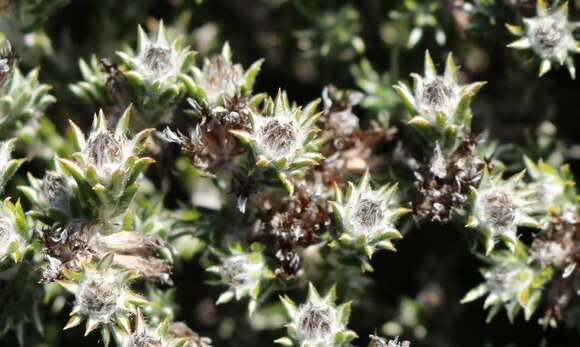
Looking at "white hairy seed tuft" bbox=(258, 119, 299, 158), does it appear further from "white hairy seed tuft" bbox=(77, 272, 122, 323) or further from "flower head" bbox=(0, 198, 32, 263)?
"flower head" bbox=(0, 198, 32, 263)

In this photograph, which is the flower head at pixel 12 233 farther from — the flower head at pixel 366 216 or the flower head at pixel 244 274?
the flower head at pixel 366 216

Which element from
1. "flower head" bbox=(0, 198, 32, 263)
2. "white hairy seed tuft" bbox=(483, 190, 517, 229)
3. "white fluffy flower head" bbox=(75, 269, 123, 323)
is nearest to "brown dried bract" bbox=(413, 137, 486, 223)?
"white hairy seed tuft" bbox=(483, 190, 517, 229)

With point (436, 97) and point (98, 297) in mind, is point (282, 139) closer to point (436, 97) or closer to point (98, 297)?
point (436, 97)

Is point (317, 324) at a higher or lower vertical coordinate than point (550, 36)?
lower

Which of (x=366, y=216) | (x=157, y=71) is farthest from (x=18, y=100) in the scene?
(x=366, y=216)

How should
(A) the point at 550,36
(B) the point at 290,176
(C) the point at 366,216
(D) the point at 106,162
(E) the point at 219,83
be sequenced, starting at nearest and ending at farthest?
(D) the point at 106,162
(C) the point at 366,216
(B) the point at 290,176
(E) the point at 219,83
(A) the point at 550,36

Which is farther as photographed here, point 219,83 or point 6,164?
point 219,83

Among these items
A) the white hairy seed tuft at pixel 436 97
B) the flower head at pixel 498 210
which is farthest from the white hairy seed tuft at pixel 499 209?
the white hairy seed tuft at pixel 436 97

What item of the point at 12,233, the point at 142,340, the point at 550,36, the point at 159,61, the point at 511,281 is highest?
the point at 159,61

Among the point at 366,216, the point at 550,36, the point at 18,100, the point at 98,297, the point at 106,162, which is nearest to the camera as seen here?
the point at 98,297
